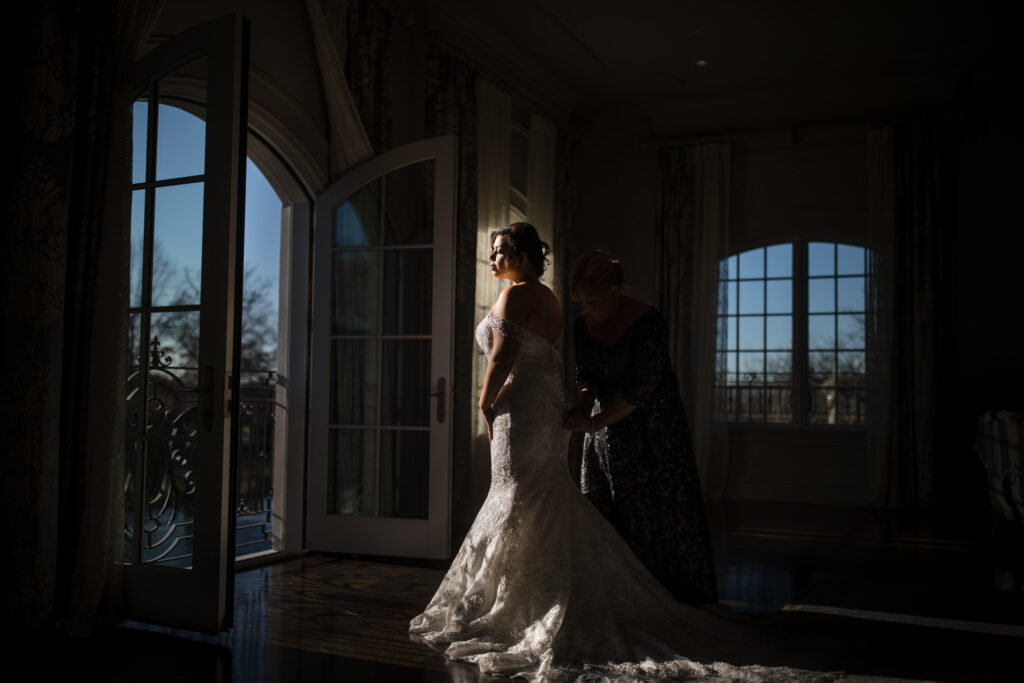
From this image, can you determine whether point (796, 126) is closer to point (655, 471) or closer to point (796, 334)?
point (796, 334)

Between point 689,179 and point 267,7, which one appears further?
point 689,179

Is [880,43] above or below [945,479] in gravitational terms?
above

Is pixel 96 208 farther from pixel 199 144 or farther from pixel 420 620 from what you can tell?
pixel 420 620

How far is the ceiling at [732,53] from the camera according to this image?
633 cm

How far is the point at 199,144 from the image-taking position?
3.32m

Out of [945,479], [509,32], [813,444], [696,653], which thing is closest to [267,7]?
[509,32]

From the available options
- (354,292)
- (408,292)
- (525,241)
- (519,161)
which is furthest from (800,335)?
(525,241)

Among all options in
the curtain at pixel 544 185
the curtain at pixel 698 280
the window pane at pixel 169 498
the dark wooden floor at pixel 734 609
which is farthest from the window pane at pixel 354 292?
the curtain at pixel 698 280

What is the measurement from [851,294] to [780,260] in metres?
0.74

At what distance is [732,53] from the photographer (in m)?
7.15

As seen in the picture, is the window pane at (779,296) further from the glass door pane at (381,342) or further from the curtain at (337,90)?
the curtain at (337,90)

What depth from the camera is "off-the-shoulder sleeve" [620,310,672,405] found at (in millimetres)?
3205

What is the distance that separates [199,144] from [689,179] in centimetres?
586

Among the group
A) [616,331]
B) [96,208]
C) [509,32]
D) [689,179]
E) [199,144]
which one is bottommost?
[616,331]
